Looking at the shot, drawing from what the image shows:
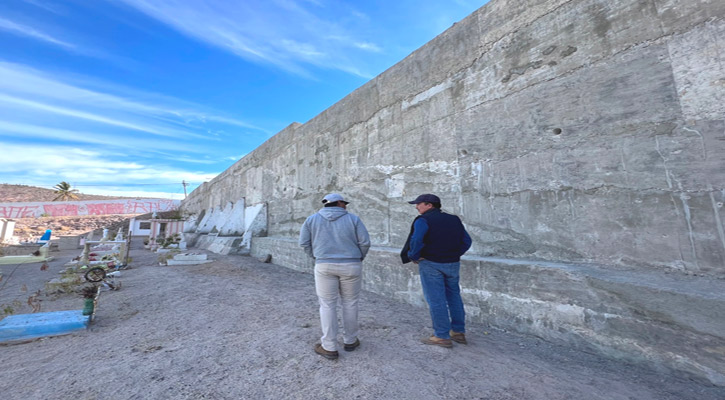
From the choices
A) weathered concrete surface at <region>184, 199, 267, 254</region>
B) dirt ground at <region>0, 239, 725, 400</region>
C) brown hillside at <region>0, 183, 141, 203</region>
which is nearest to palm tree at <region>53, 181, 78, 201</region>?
brown hillside at <region>0, 183, 141, 203</region>

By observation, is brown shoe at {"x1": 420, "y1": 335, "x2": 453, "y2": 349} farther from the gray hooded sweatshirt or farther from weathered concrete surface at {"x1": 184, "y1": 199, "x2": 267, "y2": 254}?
weathered concrete surface at {"x1": 184, "y1": 199, "x2": 267, "y2": 254}

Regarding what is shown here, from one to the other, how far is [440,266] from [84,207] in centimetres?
4095

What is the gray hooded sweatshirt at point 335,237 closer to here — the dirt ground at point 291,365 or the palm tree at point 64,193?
the dirt ground at point 291,365

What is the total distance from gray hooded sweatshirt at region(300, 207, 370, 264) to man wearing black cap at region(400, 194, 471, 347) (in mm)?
535

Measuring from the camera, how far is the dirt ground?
205 cm

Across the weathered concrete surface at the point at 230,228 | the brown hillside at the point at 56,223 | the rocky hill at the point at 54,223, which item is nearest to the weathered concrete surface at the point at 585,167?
the weathered concrete surface at the point at 230,228

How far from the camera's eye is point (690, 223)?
8.34 ft

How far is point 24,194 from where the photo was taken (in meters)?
37.2

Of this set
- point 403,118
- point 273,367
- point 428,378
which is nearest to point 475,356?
point 428,378

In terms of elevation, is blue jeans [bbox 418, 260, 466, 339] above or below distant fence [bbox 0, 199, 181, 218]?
below

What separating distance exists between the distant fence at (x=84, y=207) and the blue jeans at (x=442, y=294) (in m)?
39.2

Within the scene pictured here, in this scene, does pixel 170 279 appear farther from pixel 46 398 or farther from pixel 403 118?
pixel 403 118

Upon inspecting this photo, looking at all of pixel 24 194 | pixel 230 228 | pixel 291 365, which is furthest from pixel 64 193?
pixel 291 365

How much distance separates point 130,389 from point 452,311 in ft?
8.83
